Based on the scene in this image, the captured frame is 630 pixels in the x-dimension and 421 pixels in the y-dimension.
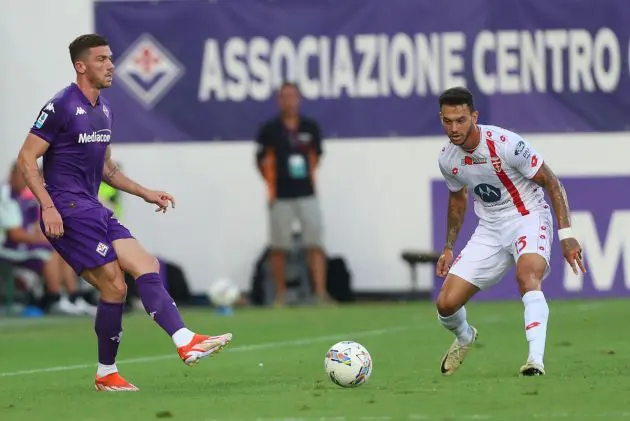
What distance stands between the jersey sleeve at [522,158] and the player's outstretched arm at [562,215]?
5cm

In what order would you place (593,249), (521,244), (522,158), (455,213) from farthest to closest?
(593,249) → (455,213) → (521,244) → (522,158)

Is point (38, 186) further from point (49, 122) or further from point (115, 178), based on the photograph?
point (115, 178)

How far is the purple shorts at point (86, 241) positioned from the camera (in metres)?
10.1

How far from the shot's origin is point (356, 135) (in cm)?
2081

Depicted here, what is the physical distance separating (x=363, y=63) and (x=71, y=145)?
1085 centimetres

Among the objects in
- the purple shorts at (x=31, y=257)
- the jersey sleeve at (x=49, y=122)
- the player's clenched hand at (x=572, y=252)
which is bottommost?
the purple shorts at (x=31, y=257)

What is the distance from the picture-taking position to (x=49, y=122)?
10141 millimetres

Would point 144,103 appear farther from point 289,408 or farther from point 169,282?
point 289,408

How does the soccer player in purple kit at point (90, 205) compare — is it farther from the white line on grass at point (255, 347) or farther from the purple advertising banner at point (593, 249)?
the purple advertising banner at point (593, 249)

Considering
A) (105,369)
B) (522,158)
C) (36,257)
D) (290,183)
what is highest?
(522,158)

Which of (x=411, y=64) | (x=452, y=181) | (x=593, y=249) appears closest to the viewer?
(x=452, y=181)

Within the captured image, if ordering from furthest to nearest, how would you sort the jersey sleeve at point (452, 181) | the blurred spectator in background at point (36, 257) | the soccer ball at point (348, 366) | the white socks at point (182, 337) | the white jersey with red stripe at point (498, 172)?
the blurred spectator in background at point (36, 257)
the jersey sleeve at point (452, 181)
the white jersey with red stripe at point (498, 172)
the soccer ball at point (348, 366)
the white socks at point (182, 337)

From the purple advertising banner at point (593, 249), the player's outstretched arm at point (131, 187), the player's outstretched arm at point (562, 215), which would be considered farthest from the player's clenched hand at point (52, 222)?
the purple advertising banner at point (593, 249)

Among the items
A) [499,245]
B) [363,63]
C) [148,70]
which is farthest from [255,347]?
[148,70]
